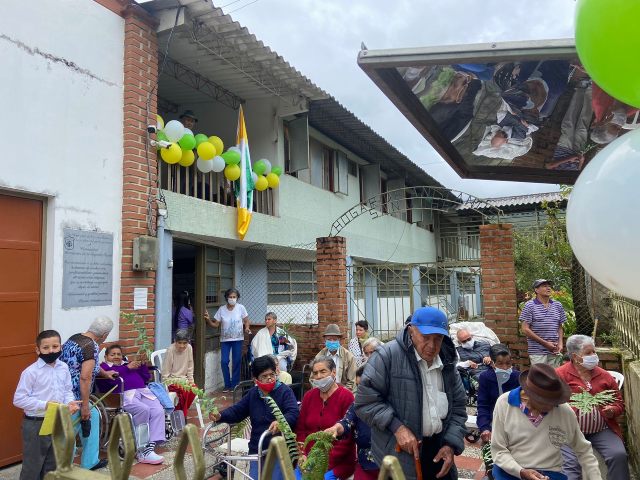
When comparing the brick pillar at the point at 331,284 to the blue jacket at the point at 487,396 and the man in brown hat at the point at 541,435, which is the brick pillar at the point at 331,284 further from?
the man in brown hat at the point at 541,435

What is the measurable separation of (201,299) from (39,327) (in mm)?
3250

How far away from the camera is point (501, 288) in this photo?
21.9 ft

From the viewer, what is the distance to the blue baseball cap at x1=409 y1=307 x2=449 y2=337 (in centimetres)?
262

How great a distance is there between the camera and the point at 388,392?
8.98 ft

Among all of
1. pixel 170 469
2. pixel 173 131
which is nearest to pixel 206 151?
pixel 173 131

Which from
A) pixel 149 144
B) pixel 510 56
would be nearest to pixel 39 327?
pixel 149 144

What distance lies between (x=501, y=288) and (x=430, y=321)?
4.42 metres

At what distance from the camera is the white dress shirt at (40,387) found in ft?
12.7

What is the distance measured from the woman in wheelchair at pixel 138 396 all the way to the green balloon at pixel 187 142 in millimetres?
2839

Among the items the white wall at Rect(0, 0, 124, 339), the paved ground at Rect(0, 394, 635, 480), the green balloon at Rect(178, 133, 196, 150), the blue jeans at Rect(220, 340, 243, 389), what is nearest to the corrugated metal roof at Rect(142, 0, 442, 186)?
the white wall at Rect(0, 0, 124, 339)

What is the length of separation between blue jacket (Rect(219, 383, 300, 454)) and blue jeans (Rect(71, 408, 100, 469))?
165 cm

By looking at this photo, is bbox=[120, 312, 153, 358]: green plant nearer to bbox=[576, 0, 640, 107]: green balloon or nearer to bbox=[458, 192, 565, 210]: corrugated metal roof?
bbox=[576, 0, 640, 107]: green balloon

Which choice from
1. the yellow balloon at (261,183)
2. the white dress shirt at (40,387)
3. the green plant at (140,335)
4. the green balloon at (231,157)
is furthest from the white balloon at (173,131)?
the white dress shirt at (40,387)

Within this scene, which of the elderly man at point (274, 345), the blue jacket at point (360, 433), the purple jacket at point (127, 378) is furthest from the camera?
the elderly man at point (274, 345)
